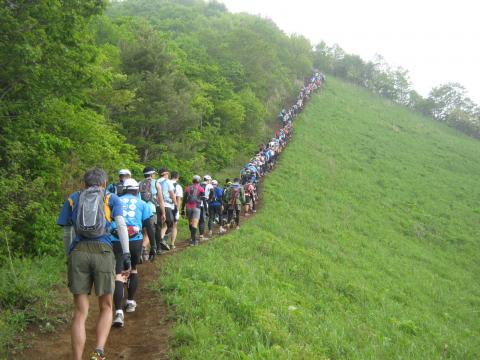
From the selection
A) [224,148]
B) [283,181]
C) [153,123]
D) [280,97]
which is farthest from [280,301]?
[280,97]

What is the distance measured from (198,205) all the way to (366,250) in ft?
28.7

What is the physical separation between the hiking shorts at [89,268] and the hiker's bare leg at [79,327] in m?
0.11

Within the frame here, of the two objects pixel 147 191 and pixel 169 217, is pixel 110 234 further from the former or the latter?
pixel 169 217

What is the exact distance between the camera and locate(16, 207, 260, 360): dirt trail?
504cm

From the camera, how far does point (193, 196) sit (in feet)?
35.3

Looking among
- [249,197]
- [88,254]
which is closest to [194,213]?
[88,254]

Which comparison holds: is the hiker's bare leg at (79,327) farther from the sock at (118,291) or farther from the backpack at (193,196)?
the backpack at (193,196)

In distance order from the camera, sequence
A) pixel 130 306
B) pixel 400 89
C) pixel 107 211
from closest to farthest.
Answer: pixel 107 211 < pixel 130 306 < pixel 400 89

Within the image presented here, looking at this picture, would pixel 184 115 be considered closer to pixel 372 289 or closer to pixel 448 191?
pixel 372 289

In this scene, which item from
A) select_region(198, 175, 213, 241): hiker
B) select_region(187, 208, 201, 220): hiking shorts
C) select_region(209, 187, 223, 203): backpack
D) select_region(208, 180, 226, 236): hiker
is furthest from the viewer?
select_region(208, 180, 226, 236): hiker

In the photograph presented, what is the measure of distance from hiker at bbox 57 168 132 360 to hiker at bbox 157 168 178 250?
15.9ft

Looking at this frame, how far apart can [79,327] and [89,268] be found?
2.07ft

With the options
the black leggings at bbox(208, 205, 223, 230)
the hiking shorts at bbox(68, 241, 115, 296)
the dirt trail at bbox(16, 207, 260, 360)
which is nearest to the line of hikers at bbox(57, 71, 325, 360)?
the hiking shorts at bbox(68, 241, 115, 296)

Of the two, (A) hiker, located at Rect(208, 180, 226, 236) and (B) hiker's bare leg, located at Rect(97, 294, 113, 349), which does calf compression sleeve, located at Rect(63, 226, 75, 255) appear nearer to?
(B) hiker's bare leg, located at Rect(97, 294, 113, 349)
